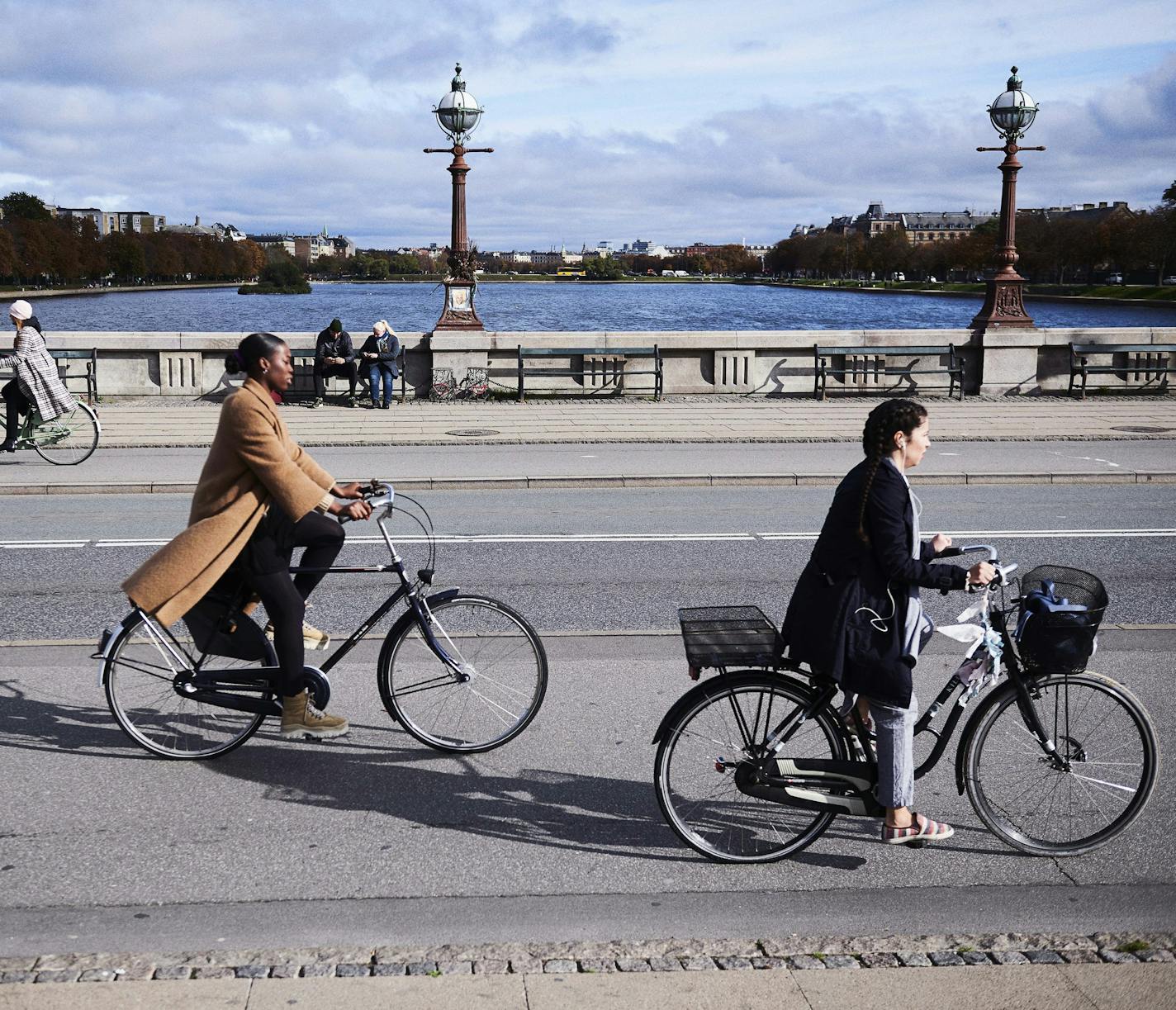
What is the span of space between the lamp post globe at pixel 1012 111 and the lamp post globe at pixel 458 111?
8.46 meters

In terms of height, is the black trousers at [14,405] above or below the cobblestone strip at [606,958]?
above

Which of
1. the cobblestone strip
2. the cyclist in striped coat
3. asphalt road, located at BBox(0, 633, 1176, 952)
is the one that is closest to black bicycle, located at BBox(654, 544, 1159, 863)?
asphalt road, located at BBox(0, 633, 1176, 952)

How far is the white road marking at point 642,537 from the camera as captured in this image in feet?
33.1

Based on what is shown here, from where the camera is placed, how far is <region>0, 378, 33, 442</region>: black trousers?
14.2 m

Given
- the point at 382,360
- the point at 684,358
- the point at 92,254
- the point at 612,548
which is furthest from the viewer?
the point at 92,254

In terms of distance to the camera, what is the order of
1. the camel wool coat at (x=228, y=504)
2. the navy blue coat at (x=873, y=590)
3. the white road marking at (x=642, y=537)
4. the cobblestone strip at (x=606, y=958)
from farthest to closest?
the white road marking at (x=642, y=537), the camel wool coat at (x=228, y=504), the navy blue coat at (x=873, y=590), the cobblestone strip at (x=606, y=958)

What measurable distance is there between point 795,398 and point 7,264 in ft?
385

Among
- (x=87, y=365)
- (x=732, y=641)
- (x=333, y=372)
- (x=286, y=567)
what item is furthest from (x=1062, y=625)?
(x=87, y=365)

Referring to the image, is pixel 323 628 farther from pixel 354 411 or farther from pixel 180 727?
pixel 354 411

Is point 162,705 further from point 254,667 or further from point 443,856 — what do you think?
point 443,856

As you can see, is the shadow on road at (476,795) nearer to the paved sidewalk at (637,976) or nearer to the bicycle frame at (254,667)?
the bicycle frame at (254,667)

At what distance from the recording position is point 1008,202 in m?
22.2

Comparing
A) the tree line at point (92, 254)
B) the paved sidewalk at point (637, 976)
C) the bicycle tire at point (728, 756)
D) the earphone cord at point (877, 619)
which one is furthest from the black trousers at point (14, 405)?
the tree line at point (92, 254)

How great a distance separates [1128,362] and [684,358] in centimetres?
766
